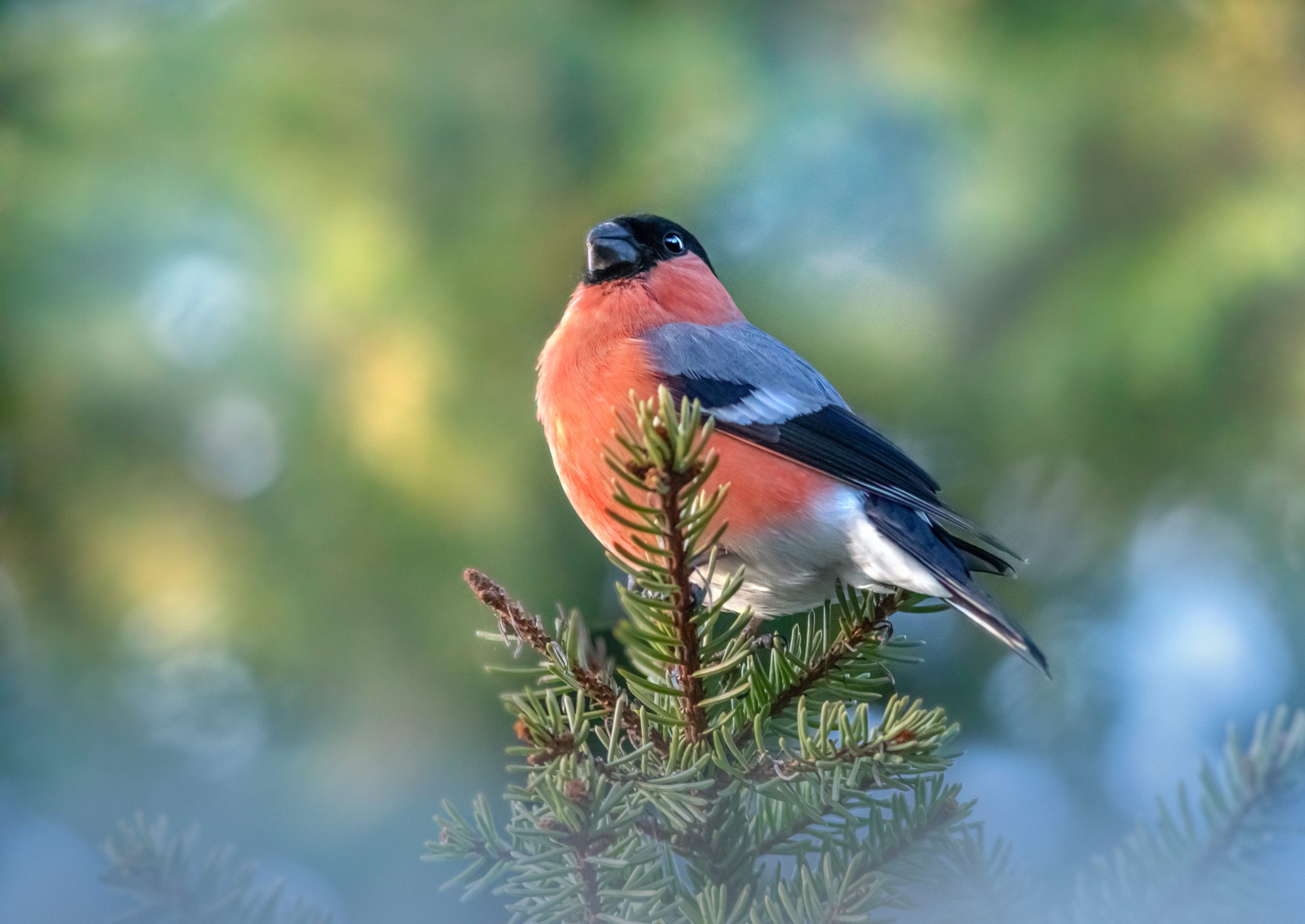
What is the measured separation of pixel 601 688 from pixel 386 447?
50.0 inches

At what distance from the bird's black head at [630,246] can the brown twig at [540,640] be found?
1078 mm

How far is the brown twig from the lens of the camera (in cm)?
113

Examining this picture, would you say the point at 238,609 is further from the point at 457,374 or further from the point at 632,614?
the point at 632,614

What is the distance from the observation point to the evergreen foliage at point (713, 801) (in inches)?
40.3

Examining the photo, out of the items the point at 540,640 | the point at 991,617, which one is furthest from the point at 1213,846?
the point at 540,640

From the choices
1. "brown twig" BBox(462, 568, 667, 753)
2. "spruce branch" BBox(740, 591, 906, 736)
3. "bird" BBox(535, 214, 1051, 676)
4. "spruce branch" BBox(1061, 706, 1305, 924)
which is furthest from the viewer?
"bird" BBox(535, 214, 1051, 676)

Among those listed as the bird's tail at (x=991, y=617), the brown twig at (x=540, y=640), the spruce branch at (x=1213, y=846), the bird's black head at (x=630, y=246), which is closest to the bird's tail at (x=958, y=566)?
the bird's tail at (x=991, y=617)

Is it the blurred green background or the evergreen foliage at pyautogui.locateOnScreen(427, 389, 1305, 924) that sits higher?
the blurred green background

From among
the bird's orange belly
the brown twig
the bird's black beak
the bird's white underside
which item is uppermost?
the bird's black beak

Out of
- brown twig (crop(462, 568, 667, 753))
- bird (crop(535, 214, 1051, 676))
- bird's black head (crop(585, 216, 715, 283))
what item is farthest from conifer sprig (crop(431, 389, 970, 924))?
bird's black head (crop(585, 216, 715, 283))

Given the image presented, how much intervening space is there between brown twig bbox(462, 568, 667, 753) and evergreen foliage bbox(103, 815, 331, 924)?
0.36 metres

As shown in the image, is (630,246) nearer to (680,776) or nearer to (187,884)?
(680,776)

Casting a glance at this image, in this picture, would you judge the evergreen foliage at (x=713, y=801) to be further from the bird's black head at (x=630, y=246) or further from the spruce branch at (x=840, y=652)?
the bird's black head at (x=630, y=246)

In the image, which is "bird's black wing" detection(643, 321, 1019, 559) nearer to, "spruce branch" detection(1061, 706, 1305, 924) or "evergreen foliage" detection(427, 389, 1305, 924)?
"evergreen foliage" detection(427, 389, 1305, 924)
